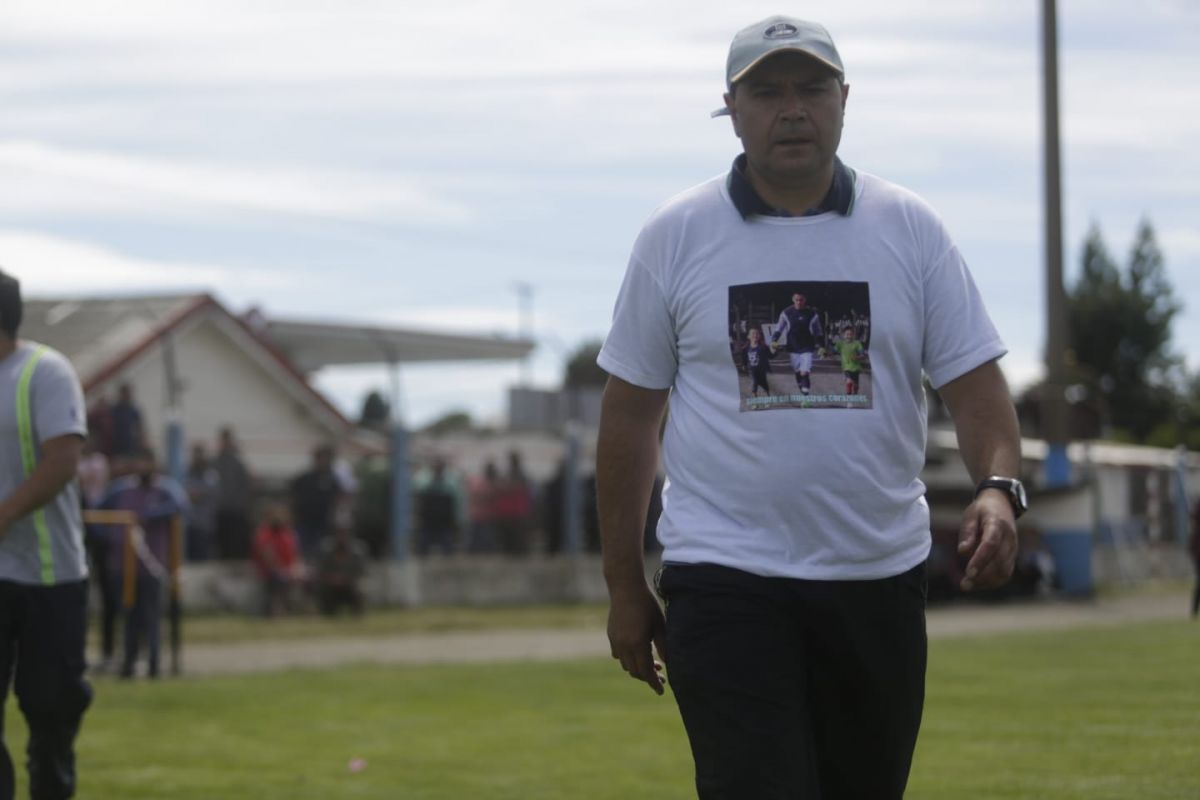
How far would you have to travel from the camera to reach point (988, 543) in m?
3.79

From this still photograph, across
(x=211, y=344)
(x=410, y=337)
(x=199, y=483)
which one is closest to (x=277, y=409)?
(x=211, y=344)

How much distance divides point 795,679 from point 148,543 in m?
11.9

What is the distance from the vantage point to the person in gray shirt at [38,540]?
21.2ft

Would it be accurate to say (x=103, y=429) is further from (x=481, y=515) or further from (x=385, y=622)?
(x=481, y=515)

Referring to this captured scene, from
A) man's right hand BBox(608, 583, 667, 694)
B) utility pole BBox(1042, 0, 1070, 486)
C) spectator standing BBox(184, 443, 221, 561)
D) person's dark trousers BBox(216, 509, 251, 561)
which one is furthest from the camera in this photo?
utility pole BBox(1042, 0, 1070, 486)

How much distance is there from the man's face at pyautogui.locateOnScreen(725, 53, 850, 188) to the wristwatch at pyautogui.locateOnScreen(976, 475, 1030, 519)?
0.73 metres

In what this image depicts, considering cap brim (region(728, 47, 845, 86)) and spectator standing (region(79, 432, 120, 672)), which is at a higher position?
cap brim (region(728, 47, 845, 86))

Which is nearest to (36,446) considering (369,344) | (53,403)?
(53,403)

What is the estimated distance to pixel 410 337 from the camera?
87.9 ft

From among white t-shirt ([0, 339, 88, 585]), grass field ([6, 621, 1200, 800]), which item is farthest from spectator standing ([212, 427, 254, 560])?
white t-shirt ([0, 339, 88, 585])

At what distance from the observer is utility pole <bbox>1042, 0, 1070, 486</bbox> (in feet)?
85.1

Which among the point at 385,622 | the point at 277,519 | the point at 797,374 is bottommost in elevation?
the point at 385,622

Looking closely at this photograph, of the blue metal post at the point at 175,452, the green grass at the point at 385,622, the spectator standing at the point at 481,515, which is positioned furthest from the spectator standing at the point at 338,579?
the spectator standing at the point at 481,515

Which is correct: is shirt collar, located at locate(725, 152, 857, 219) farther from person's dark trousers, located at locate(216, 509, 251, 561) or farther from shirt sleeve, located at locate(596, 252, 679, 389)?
person's dark trousers, located at locate(216, 509, 251, 561)
